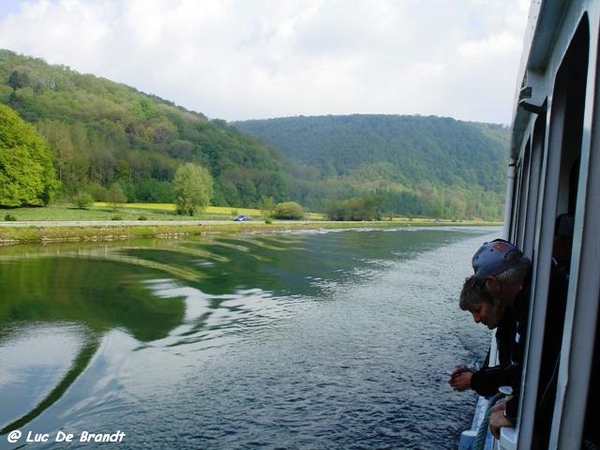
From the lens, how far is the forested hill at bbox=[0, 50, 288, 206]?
81744 mm

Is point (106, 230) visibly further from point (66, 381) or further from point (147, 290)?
point (66, 381)

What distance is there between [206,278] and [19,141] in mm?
36188

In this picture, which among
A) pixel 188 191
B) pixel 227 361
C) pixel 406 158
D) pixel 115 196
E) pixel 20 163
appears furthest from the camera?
pixel 406 158

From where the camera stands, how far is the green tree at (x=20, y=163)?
47.0m

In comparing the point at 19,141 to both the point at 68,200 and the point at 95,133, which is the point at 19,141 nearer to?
the point at 68,200

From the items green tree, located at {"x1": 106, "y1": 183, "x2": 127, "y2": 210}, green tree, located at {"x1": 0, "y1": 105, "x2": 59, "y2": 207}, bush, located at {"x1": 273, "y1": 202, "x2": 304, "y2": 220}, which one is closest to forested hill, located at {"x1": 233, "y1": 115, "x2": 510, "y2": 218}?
bush, located at {"x1": 273, "y1": 202, "x2": 304, "y2": 220}

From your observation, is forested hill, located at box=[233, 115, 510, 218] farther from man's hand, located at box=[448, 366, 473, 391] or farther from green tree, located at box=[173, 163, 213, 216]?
man's hand, located at box=[448, 366, 473, 391]

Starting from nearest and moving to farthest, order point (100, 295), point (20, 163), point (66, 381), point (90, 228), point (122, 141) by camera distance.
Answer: point (66, 381) → point (100, 295) → point (90, 228) → point (20, 163) → point (122, 141)

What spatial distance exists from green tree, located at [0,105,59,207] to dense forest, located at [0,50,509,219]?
9.38ft

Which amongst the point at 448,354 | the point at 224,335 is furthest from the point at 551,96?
the point at 224,335

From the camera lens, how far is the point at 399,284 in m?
21.4

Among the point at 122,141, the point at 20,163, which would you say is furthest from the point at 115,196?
the point at 122,141

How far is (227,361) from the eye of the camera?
10203 mm

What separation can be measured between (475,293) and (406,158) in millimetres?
168745
